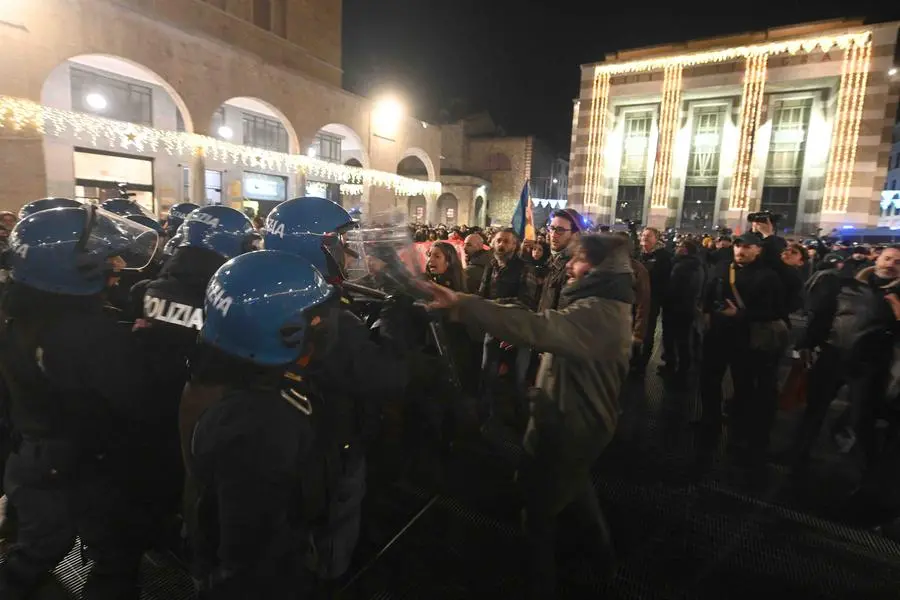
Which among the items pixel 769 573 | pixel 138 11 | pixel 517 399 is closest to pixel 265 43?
pixel 138 11

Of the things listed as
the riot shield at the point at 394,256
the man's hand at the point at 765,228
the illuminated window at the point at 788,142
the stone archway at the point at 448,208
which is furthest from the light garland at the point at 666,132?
the riot shield at the point at 394,256

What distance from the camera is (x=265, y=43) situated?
752 inches

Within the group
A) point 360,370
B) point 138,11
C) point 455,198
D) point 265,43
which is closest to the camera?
point 360,370

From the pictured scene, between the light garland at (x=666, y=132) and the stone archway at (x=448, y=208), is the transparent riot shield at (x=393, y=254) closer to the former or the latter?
the light garland at (x=666, y=132)

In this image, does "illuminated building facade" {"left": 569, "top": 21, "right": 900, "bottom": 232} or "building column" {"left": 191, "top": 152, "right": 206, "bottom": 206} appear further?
"illuminated building facade" {"left": 569, "top": 21, "right": 900, "bottom": 232}

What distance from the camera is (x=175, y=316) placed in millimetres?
2320

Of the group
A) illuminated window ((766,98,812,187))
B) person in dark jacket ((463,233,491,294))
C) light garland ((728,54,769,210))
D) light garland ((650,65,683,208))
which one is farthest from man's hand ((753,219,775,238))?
illuminated window ((766,98,812,187))

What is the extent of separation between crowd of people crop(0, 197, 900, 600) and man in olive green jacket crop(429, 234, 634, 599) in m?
0.01

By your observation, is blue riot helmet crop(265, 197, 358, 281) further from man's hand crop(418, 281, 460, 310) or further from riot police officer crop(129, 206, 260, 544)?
man's hand crop(418, 281, 460, 310)

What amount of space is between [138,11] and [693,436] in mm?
15879

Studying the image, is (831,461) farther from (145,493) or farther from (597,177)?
(597,177)

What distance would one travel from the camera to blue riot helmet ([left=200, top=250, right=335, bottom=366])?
1.50 m

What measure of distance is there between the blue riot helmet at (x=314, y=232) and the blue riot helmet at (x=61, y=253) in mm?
969

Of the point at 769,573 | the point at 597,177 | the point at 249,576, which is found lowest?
the point at 769,573
